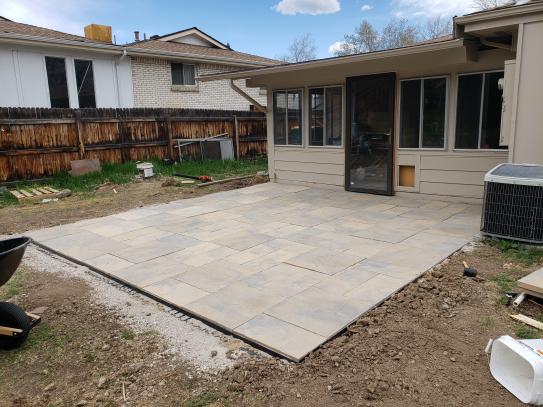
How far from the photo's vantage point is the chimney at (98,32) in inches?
559

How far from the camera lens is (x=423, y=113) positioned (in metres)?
7.07

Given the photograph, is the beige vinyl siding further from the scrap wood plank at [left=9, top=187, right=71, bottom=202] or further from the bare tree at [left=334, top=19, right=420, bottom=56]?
the bare tree at [left=334, top=19, right=420, bottom=56]

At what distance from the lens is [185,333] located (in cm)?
310

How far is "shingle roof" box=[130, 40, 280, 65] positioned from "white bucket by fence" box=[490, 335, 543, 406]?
13.6 m

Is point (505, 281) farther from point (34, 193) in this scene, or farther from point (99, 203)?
point (34, 193)

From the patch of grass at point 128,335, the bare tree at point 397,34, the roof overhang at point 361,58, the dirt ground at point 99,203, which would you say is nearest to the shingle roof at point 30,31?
the dirt ground at point 99,203

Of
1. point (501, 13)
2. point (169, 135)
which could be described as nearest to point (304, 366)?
point (501, 13)

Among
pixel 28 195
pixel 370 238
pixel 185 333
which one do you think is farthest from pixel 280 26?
pixel 185 333

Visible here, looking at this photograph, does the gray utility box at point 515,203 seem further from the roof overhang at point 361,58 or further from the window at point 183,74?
the window at point 183,74

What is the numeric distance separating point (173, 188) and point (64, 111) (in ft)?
11.1

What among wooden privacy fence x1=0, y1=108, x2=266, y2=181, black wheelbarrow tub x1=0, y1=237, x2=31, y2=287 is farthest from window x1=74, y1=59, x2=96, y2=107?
black wheelbarrow tub x1=0, y1=237, x2=31, y2=287

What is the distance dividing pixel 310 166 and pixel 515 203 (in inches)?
181

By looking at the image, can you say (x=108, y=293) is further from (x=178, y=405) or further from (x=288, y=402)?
(x=288, y=402)

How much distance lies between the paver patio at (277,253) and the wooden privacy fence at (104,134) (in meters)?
3.98
